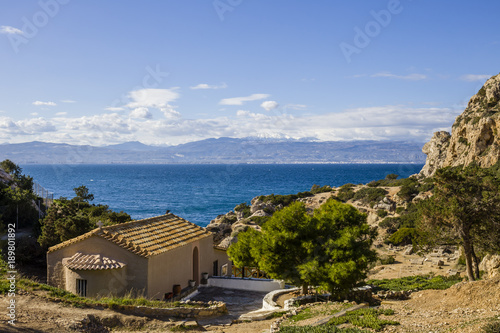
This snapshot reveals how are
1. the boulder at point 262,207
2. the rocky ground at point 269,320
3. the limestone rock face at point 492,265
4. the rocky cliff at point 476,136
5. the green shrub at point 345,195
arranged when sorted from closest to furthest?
the rocky ground at point 269,320
the limestone rock face at point 492,265
the rocky cliff at point 476,136
the boulder at point 262,207
the green shrub at point 345,195

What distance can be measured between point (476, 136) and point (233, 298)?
1738 inches

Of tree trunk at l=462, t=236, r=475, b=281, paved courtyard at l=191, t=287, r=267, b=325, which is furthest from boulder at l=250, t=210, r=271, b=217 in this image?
tree trunk at l=462, t=236, r=475, b=281

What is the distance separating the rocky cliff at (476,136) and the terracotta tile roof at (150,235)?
39.7 meters

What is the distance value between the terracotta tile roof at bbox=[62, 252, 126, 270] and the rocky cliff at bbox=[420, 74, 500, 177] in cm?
4510

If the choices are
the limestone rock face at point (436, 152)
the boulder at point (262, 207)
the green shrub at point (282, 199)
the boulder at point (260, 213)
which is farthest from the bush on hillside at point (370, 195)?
the boulder at point (260, 213)

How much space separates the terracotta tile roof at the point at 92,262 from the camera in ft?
61.2

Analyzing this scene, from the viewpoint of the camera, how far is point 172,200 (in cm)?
10488

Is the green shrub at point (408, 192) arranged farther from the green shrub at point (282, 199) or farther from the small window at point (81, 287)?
the small window at point (81, 287)

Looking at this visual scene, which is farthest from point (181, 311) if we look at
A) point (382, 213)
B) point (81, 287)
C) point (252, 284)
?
point (382, 213)

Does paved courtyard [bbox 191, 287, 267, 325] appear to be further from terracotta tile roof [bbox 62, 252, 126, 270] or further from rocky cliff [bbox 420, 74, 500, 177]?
rocky cliff [bbox 420, 74, 500, 177]

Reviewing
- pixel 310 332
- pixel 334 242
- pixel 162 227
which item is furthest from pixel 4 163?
pixel 310 332

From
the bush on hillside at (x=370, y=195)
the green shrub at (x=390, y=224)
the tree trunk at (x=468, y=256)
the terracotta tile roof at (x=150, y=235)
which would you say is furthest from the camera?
the bush on hillside at (x=370, y=195)

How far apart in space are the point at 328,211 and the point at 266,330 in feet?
24.3

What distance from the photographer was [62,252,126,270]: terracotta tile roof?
18.7 metres
